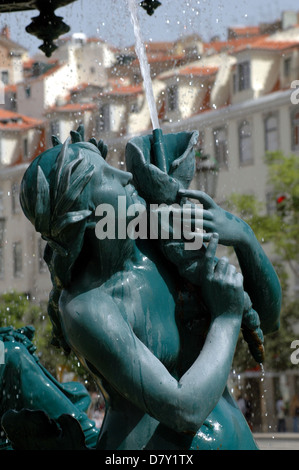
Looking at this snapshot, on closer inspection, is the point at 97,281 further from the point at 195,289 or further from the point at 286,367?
the point at 286,367

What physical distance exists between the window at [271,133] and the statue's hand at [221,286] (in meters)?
29.0

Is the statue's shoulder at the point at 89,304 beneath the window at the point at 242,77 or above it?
beneath

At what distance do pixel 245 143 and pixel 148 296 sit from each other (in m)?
30.1

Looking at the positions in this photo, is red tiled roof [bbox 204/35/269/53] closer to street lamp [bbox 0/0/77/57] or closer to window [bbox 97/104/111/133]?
window [bbox 97/104/111/133]

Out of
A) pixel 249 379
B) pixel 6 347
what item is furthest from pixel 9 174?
pixel 6 347

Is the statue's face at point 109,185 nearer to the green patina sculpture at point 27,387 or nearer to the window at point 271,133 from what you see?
the green patina sculpture at point 27,387

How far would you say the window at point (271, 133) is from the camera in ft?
104

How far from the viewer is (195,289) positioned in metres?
2.97

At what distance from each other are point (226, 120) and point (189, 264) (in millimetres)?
30058

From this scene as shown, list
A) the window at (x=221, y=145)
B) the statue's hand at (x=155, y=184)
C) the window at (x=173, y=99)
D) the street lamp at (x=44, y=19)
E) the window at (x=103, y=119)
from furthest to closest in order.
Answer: the window at (x=221, y=145) → the window at (x=103, y=119) → the window at (x=173, y=99) → the street lamp at (x=44, y=19) → the statue's hand at (x=155, y=184)

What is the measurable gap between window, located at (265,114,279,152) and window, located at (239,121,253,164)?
2.05 feet

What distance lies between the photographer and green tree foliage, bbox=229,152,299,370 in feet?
81.7

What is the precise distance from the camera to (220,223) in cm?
296


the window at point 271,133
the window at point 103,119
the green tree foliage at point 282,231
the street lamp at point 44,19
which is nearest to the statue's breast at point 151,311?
the street lamp at point 44,19
